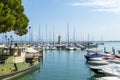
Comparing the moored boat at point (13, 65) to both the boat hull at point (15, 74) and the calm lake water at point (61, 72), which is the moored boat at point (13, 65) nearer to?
the boat hull at point (15, 74)

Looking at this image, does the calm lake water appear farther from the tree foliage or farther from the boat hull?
the tree foliage

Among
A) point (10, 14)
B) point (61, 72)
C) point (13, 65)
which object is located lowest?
point (61, 72)

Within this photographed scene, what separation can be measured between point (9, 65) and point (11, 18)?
679cm

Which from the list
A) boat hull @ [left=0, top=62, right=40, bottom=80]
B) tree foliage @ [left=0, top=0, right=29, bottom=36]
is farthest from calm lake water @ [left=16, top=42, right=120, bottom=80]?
tree foliage @ [left=0, top=0, right=29, bottom=36]

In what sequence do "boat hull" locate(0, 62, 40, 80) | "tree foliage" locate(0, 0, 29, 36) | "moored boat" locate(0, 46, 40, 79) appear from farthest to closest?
"tree foliage" locate(0, 0, 29, 36), "moored boat" locate(0, 46, 40, 79), "boat hull" locate(0, 62, 40, 80)

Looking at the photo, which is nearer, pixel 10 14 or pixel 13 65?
pixel 13 65

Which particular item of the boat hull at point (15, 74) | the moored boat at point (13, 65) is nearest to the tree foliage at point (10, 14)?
the moored boat at point (13, 65)

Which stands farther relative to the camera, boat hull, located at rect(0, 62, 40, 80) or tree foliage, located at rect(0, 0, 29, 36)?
tree foliage, located at rect(0, 0, 29, 36)

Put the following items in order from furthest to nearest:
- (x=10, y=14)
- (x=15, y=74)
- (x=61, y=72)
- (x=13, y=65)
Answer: (x=61, y=72) → (x=10, y=14) → (x=13, y=65) → (x=15, y=74)

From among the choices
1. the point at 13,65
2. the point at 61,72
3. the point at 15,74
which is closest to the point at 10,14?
the point at 13,65

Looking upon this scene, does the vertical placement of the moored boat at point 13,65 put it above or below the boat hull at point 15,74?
above

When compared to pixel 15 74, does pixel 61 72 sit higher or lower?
lower

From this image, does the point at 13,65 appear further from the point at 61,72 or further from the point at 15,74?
the point at 61,72

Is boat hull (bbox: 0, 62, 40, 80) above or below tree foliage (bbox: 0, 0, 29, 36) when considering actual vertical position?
below
